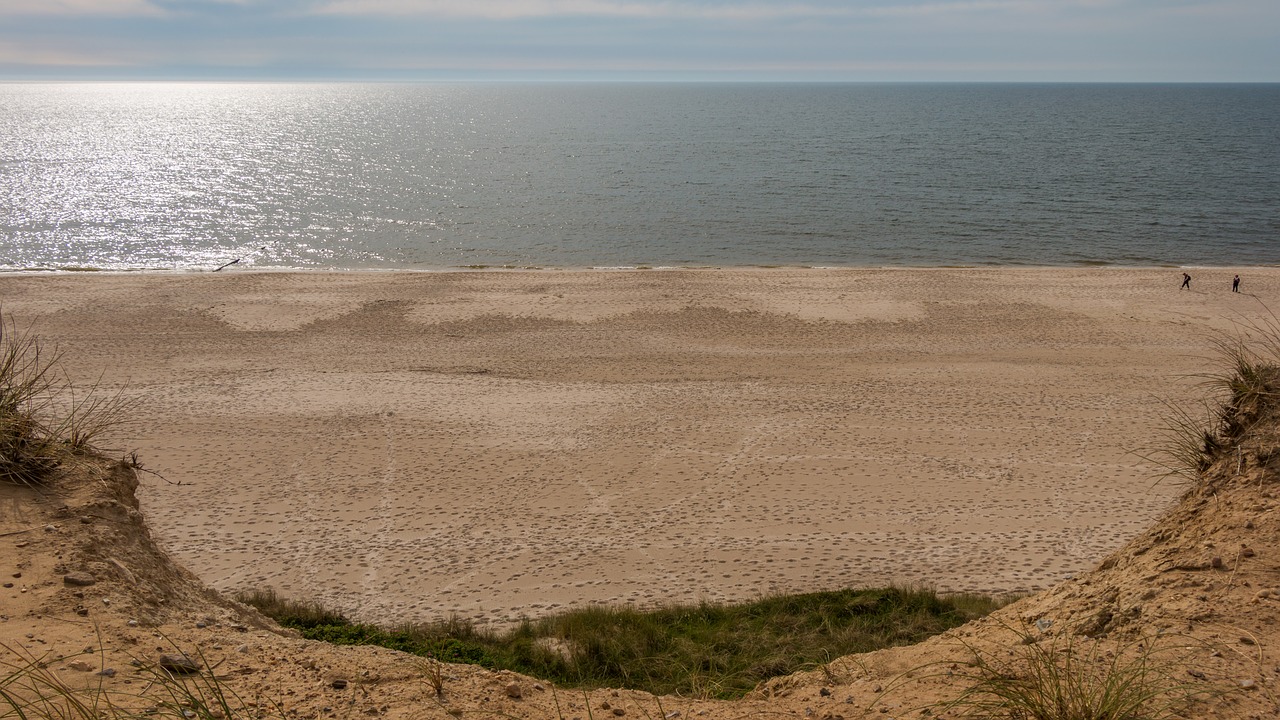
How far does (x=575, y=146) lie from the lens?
9356 centimetres

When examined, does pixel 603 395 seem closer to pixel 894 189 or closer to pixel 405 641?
pixel 405 641

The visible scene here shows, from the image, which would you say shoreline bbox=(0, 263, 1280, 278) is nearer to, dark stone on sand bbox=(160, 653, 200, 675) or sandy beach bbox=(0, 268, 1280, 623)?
sandy beach bbox=(0, 268, 1280, 623)

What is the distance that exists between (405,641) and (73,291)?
96.5ft

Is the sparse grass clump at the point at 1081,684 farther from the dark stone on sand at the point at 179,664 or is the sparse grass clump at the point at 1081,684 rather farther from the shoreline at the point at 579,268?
the shoreline at the point at 579,268

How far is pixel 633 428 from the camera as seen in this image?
18.9 meters

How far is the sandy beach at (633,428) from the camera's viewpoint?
43.7ft

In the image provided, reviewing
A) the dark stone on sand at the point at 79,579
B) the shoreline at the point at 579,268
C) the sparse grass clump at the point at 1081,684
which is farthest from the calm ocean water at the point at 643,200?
the sparse grass clump at the point at 1081,684

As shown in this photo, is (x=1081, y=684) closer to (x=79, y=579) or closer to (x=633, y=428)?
(x=79, y=579)

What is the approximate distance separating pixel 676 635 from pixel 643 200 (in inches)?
1848

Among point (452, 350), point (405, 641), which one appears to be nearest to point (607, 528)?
point (405, 641)

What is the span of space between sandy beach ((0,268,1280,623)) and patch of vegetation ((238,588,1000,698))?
101 cm

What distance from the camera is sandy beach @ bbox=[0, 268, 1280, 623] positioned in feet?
43.7

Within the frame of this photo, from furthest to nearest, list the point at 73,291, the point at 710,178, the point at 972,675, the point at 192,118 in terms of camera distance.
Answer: the point at 192,118, the point at 710,178, the point at 73,291, the point at 972,675

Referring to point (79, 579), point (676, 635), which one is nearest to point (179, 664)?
point (79, 579)
